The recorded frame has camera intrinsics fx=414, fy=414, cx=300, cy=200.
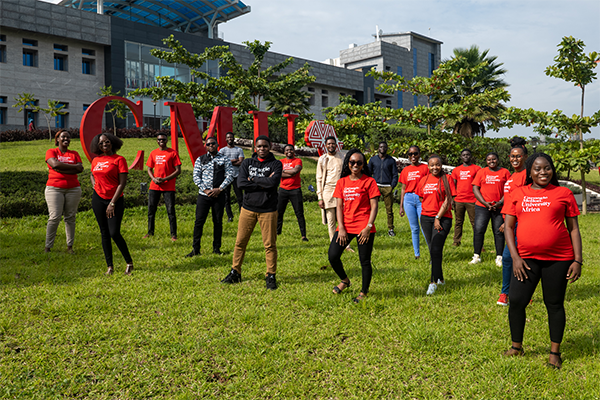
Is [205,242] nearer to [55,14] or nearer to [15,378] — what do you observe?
[15,378]

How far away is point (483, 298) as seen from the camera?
5.26 m

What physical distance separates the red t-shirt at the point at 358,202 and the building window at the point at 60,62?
124 feet

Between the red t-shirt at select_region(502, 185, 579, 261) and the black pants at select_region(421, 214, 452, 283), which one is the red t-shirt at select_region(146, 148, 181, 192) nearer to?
the black pants at select_region(421, 214, 452, 283)

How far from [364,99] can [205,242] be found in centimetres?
5122

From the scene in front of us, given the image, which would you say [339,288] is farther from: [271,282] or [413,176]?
[413,176]

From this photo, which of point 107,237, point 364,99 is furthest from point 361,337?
point 364,99

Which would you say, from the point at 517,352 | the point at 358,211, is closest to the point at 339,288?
the point at 358,211

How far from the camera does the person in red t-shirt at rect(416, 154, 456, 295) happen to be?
5.54 metres

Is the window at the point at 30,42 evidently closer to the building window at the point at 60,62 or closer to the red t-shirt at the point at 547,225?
the building window at the point at 60,62

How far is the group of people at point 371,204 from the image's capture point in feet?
11.3

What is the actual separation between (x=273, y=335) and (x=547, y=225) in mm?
2684

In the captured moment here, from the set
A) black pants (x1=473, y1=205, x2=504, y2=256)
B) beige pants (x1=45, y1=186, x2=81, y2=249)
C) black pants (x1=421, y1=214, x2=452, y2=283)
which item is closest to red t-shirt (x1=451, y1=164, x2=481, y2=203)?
black pants (x1=473, y1=205, x2=504, y2=256)

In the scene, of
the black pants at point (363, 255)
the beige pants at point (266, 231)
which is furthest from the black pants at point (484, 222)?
the beige pants at point (266, 231)

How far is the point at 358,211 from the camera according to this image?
5.07 m
